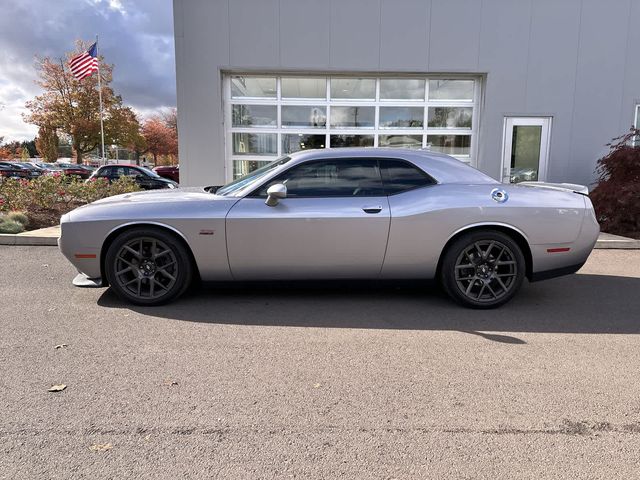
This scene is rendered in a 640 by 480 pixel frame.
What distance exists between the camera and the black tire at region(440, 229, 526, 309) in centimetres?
463

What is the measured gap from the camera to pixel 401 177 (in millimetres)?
4738

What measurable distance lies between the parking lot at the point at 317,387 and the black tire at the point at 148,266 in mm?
183

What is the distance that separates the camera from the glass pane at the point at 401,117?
11.3m

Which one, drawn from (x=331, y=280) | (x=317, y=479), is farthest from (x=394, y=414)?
(x=331, y=280)

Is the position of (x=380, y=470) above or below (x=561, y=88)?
below

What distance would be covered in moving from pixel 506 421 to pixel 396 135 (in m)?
9.47

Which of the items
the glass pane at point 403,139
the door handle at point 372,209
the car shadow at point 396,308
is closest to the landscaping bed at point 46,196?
the car shadow at point 396,308

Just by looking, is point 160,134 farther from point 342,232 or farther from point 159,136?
point 342,232

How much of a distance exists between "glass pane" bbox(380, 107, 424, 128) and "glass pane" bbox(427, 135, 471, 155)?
50 cm

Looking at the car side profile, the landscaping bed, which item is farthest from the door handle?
the car side profile

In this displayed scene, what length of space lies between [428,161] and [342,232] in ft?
3.96

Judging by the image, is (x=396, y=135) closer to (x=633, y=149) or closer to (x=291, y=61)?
(x=291, y=61)

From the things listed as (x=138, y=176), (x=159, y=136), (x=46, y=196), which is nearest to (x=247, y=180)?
(x=46, y=196)

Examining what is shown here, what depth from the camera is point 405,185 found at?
4.71 metres
